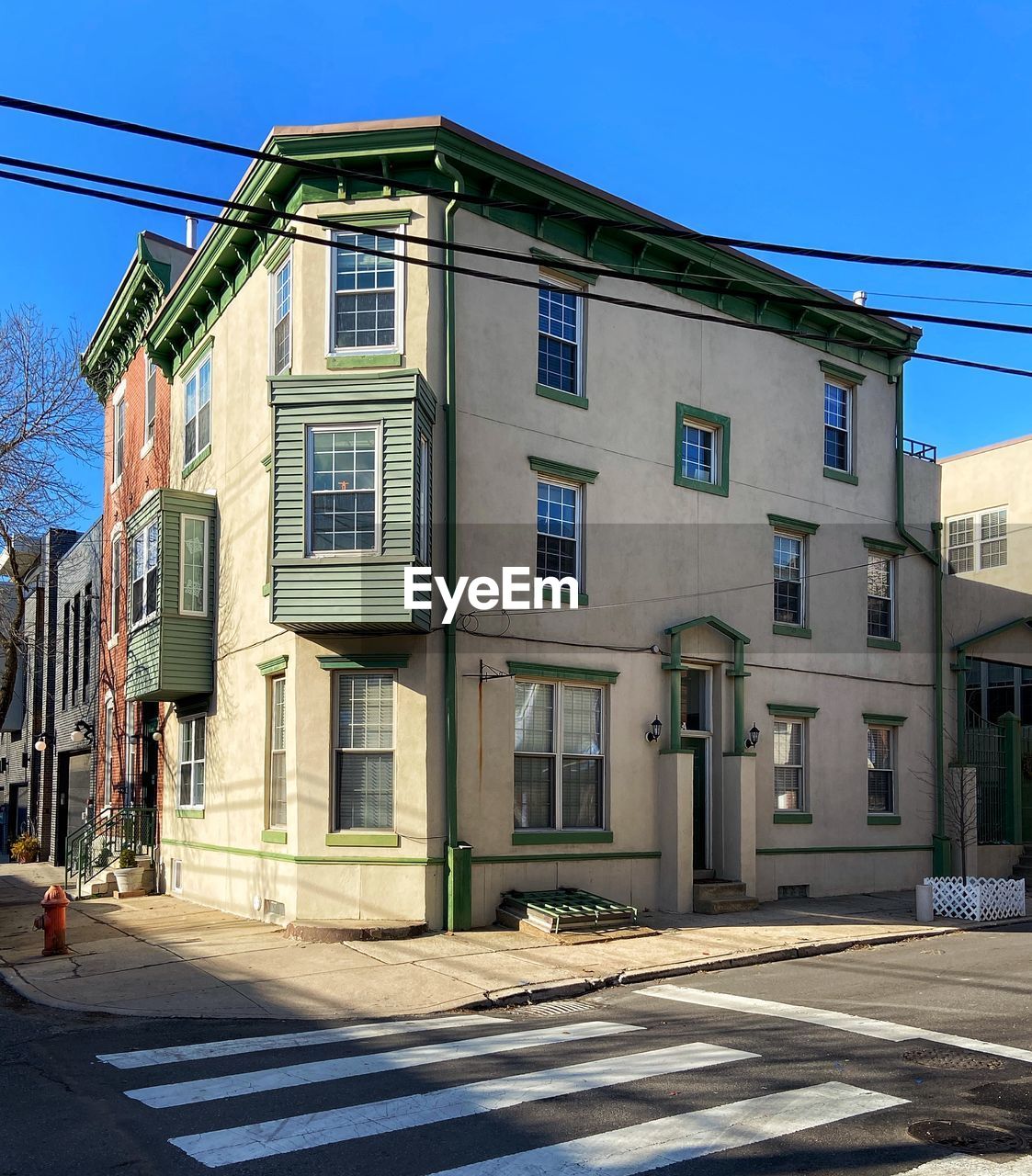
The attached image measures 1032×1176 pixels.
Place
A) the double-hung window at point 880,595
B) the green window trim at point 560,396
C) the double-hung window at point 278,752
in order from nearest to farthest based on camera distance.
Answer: the double-hung window at point 278,752
the green window trim at point 560,396
the double-hung window at point 880,595

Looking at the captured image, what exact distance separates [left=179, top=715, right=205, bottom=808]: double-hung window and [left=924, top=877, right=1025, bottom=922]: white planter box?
1197 centimetres

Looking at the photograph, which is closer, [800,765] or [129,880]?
[800,765]

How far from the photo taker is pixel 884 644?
2252 centimetres

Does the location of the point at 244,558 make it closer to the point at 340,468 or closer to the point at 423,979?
the point at 340,468

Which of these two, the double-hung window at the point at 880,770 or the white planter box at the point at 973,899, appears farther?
the double-hung window at the point at 880,770

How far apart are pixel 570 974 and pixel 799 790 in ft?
30.0

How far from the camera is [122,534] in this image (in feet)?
82.0

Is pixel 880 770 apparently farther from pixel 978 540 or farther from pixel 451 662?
pixel 978 540

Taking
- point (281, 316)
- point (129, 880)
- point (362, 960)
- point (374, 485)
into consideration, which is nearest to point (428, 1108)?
point (362, 960)

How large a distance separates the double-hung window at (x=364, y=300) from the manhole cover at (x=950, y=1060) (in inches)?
430

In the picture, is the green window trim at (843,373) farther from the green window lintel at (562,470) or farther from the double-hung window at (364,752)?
the double-hung window at (364,752)

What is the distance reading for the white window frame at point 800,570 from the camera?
68.1ft

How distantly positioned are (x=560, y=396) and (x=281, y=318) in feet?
13.9

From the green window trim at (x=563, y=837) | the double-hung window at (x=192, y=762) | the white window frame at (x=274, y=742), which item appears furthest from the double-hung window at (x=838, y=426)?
the double-hung window at (x=192, y=762)
